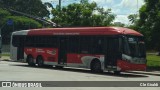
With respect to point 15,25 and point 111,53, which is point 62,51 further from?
point 15,25

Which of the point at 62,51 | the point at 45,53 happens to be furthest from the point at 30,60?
the point at 62,51

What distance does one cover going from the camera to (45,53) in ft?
109

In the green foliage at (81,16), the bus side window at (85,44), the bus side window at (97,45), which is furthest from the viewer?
the green foliage at (81,16)

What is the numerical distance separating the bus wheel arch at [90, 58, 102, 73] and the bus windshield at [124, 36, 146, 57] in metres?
2.44

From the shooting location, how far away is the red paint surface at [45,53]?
1266 inches

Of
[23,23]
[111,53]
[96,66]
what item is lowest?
[96,66]

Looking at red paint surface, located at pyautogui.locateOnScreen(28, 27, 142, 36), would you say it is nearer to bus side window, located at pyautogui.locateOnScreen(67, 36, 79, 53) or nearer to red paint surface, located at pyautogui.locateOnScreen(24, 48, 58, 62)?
bus side window, located at pyautogui.locateOnScreen(67, 36, 79, 53)

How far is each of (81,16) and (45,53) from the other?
1649cm

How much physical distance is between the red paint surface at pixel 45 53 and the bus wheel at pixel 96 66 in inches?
159

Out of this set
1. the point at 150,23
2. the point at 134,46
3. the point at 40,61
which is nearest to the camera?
the point at 134,46

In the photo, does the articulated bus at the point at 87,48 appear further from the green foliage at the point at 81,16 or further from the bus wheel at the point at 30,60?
the green foliage at the point at 81,16

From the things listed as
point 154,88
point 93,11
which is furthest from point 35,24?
point 154,88

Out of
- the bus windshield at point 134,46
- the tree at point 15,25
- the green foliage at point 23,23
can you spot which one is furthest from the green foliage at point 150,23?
the green foliage at point 23,23

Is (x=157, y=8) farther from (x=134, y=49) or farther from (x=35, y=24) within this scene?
(x=35, y=24)
